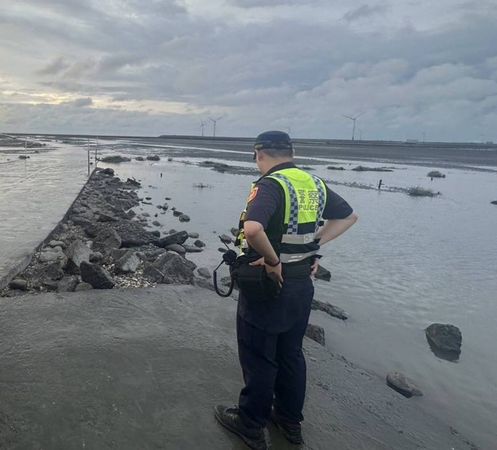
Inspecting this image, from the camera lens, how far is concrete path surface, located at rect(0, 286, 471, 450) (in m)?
3.52

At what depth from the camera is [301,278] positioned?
11.3 feet

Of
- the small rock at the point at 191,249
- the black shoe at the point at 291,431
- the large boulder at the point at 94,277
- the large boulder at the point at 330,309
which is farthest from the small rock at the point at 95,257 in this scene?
the black shoe at the point at 291,431

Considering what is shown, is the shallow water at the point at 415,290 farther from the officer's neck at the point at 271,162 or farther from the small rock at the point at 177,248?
the officer's neck at the point at 271,162

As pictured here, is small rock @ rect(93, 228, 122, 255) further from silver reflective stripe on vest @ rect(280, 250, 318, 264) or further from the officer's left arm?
the officer's left arm

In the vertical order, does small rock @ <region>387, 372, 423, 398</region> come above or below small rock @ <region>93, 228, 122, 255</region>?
below

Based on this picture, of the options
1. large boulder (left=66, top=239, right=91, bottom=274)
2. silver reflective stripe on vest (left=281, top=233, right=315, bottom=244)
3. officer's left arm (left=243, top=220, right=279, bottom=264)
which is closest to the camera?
officer's left arm (left=243, top=220, right=279, bottom=264)

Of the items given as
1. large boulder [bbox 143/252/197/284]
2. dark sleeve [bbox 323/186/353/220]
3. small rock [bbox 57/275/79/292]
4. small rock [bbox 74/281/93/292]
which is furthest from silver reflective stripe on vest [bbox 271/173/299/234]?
large boulder [bbox 143/252/197/284]

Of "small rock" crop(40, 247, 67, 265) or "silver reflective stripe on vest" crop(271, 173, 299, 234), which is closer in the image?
"silver reflective stripe on vest" crop(271, 173, 299, 234)

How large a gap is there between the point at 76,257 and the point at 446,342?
6634mm

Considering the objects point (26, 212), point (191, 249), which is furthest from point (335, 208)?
point (26, 212)

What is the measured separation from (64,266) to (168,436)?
16.8ft

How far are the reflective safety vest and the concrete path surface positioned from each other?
1.64 metres

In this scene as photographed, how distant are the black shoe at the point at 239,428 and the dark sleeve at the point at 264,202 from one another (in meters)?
1.73

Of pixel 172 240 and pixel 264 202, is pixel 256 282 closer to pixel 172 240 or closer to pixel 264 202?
pixel 264 202
